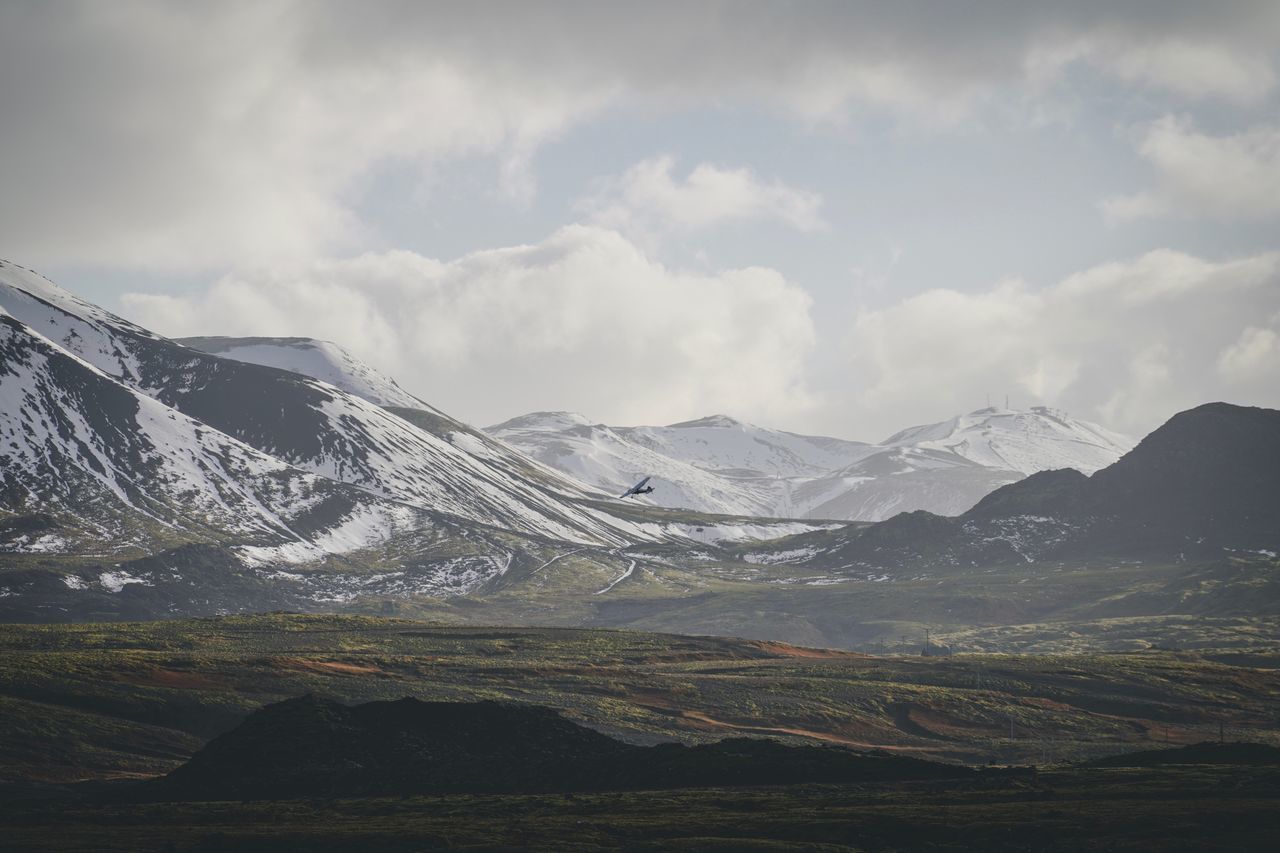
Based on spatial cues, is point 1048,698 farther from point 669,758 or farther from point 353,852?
point 353,852

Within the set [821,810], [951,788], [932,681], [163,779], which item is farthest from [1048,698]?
[163,779]

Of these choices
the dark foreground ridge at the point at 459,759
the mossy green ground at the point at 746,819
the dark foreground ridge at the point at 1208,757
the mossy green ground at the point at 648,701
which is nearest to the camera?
the mossy green ground at the point at 746,819

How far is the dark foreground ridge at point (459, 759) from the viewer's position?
11644cm

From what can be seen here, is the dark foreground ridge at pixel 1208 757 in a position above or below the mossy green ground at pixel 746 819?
above

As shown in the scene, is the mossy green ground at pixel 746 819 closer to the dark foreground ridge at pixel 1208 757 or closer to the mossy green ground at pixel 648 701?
the dark foreground ridge at pixel 1208 757

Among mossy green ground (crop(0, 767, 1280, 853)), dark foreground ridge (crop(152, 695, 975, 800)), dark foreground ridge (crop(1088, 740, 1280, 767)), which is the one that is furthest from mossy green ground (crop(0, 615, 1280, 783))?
mossy green ground (crop(0, 767, 1280, 853))

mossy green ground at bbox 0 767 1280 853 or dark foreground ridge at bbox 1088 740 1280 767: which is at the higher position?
dark foreground ridge at bbox 1088 740 1280 767

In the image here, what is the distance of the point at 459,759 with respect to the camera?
407 feet

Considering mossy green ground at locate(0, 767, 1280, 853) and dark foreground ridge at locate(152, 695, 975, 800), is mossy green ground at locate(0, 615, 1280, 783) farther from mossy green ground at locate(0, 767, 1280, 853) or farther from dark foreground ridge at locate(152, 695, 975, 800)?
mossy green ground at locate(0, 767, 1280, 853)

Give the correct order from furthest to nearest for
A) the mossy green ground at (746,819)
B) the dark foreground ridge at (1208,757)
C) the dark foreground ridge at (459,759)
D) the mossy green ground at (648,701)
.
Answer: the mossy green ground at (648,701), the dark foreground ridge at (459,759), the dark foreground ridge at (1208,757), the mossy green ground at (746,819)

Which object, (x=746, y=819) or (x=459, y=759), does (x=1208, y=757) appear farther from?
(x=459, y=759)

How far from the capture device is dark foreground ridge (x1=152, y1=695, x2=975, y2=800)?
382ft

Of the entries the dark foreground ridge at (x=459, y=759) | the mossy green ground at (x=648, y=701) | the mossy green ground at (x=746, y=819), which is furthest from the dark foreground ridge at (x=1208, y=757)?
the mossy green ground at (x=648, y=701)

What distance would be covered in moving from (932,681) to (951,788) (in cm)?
8716
